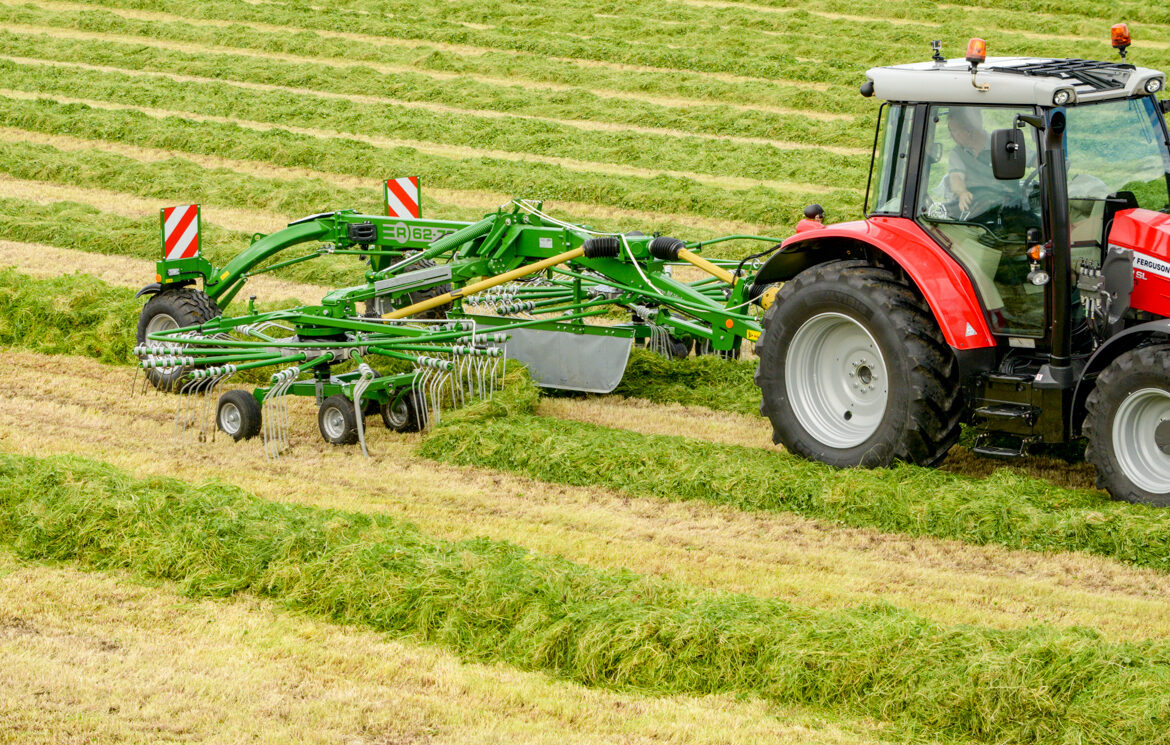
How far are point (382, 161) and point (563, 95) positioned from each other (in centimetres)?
385

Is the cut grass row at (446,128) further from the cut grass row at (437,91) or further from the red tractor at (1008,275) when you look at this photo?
the red tractor at (1008,275)

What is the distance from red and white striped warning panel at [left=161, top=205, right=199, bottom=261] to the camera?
9.57 m

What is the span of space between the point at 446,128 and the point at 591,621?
1327cm

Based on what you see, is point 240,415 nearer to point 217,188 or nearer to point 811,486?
point 811,486

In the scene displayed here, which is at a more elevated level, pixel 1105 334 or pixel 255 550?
pixel 1105 334

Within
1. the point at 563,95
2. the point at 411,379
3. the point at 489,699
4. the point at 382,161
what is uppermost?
the point at 563,95

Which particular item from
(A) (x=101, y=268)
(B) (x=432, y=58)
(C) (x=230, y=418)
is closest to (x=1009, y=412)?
(C) (x=230, y=418)

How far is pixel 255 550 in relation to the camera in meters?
5.92

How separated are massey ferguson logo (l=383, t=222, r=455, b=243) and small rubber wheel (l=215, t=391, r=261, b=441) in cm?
199

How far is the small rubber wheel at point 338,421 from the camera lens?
26.7 feet

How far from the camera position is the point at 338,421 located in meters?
8.22

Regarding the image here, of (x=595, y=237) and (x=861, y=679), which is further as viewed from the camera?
(x=595, y=237)

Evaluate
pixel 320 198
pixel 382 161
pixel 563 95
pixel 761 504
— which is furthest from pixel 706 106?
pixel 761 504

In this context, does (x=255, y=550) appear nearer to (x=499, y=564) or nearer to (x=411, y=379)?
(x=499, y=564)
